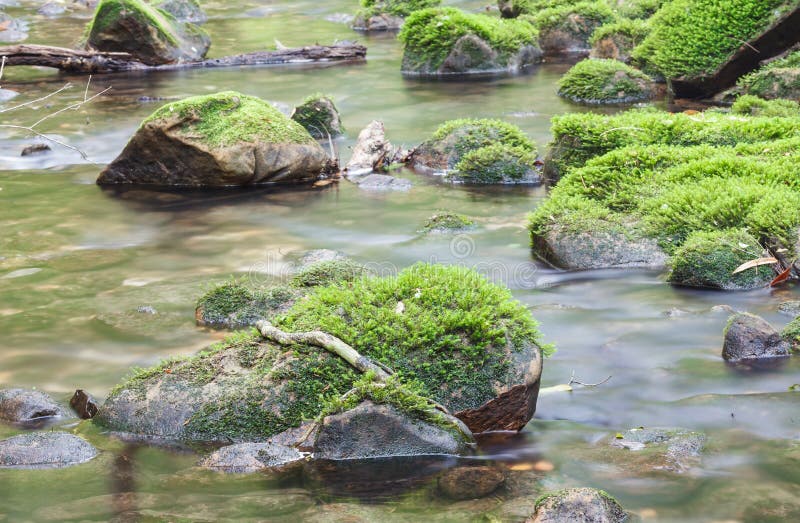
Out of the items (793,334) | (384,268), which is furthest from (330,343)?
(384,268)

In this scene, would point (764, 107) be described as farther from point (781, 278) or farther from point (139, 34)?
point (139, 34)

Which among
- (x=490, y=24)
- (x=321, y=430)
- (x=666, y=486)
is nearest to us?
(x=666, y=486)

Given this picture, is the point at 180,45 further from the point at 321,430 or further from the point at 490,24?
the point at 321,430

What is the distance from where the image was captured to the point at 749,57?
1196 cm

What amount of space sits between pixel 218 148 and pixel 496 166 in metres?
2.91

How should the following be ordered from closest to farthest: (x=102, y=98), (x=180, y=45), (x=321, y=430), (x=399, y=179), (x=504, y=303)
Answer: (x=321, y=430), (x=504, y=303), (x=399, y=179), (x=102, y=98), (x=180, y=45)

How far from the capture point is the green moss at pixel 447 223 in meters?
8.61

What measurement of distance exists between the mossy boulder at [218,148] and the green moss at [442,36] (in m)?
6.68

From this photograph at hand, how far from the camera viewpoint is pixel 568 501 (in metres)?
3.70

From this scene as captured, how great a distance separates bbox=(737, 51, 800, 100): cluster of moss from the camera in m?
11.2

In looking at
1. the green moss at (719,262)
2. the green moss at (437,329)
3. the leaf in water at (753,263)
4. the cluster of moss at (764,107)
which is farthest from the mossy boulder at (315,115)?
the green moss at (437,329)

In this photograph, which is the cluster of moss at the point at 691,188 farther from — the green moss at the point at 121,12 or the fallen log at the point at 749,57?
the green moss at the point at 121,12

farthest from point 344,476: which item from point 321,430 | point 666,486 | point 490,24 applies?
point 490,24

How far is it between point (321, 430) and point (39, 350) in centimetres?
262
